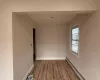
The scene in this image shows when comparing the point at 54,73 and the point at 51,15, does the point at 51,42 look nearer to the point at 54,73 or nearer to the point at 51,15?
the point at 54,73

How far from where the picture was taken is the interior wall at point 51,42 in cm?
721

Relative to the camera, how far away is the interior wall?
7207 millimetres

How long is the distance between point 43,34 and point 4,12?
4699mm

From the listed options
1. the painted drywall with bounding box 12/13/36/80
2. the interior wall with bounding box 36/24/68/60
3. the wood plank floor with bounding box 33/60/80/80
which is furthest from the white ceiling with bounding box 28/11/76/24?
the interior wall with bounding box 36/24/68/60

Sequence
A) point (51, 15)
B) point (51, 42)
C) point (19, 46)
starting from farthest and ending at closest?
point (51, 42)
point (51, 15)
point (19, 46)

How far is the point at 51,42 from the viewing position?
7.24m

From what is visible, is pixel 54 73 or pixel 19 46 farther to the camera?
pixel 54 73

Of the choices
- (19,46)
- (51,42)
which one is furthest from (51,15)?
(51,42)

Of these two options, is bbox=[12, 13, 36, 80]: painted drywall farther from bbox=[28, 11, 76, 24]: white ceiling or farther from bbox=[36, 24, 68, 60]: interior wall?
bbox=[36, 24, 68, 60]: interior wall

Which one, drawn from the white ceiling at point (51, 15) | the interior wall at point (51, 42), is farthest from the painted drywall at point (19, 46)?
the interior wall at point (51, 42)

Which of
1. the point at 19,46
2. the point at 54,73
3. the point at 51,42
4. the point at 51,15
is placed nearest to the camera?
the point at 19,46

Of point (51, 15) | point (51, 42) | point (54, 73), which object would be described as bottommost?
point (54, 73)

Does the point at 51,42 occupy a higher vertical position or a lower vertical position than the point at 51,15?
lower

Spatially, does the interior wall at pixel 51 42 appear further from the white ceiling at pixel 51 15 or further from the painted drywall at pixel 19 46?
the painted drywall at pixel 19 46
